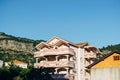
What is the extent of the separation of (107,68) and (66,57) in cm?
2030

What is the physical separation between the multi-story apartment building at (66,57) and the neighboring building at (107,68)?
52.1 ft

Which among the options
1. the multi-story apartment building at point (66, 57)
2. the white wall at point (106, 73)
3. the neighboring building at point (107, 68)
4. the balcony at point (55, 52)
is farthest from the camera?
the multi-story apartment building at point (66, 57)

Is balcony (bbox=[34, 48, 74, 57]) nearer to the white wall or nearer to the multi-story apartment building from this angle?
the multi-story apartment building

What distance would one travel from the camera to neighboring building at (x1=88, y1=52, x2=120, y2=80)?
4503 centimetres

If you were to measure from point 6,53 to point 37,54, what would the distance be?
147 feet

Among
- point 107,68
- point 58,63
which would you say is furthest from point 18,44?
point 107,68

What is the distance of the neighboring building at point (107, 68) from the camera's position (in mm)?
45031

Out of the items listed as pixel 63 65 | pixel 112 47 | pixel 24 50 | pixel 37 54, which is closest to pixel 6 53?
pixel 24 50

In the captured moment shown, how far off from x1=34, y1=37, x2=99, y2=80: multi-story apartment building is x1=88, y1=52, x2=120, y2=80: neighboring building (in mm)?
15873

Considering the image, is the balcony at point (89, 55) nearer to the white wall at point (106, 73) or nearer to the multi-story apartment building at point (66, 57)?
the multi-story apartment building at point (66, 57)

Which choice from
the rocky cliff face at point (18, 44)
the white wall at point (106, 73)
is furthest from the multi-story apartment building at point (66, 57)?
the rocky cliff face at point (18, 44)

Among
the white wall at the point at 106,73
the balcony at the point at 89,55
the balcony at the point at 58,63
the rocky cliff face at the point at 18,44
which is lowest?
the white wall at the point at 106,73

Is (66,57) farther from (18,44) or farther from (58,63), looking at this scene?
(18,44)

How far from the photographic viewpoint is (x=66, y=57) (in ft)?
214
